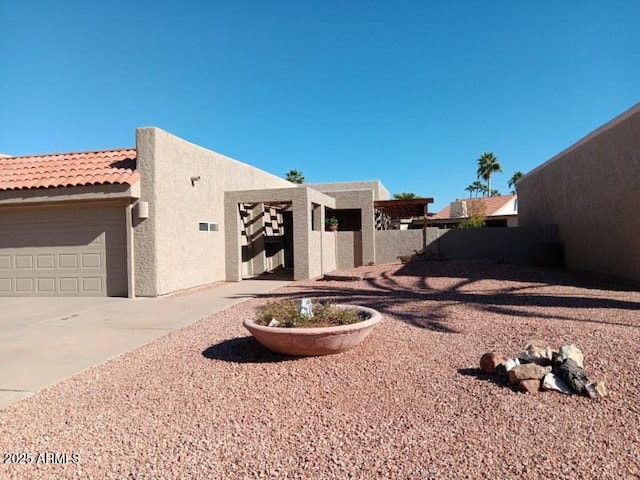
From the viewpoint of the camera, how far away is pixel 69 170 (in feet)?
38.7

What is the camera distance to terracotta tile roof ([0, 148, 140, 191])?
11.1 meters

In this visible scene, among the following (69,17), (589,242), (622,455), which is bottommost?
(622,455)

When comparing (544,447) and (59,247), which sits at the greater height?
(59,247)

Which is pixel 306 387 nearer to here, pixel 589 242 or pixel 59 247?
pixel 59 247

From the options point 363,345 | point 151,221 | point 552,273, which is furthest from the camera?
point 552,273

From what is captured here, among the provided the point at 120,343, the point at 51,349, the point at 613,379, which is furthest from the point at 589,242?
the point at 51,349

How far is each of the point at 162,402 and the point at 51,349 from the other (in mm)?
3220

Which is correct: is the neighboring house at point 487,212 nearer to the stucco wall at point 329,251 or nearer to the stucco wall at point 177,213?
the stucco wall at point 329,251

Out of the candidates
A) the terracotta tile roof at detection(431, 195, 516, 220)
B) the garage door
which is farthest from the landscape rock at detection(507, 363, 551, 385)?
the terracotta tile roof at detection(431, 195, 516, 220)

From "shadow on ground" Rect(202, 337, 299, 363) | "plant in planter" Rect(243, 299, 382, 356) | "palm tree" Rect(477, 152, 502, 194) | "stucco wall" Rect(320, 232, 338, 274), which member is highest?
"palm tree" Rect(477, 152, 502, 194)

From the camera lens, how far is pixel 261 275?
17297mm

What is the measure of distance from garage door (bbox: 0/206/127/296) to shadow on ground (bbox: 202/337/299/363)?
263 inches

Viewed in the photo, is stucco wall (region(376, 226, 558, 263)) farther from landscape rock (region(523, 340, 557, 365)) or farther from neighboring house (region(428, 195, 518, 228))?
neighboring house (region(428, 195, 518, 228))

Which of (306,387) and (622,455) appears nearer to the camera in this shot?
(622,455)
